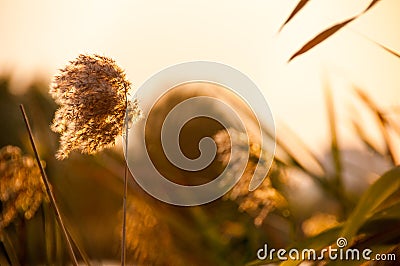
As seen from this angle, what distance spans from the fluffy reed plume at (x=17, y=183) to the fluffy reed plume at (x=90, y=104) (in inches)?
8.3

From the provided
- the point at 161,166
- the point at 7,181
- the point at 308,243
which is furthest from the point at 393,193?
the point at 161,166

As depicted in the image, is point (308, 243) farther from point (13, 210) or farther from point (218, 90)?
point (218, 90)

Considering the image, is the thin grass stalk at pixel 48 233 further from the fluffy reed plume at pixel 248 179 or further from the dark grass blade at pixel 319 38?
the dark grass blade at pixel 319 38

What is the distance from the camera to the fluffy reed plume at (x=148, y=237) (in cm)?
104

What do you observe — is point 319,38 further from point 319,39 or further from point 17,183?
point 17,183

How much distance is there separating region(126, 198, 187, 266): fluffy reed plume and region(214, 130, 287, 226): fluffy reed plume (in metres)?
0.14

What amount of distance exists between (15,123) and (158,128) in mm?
621

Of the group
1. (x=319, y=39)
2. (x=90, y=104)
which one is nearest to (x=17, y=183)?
(x=90, y=104)

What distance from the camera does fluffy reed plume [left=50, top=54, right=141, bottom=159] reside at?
21.9 inches

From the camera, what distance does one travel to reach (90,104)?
56 centimetres

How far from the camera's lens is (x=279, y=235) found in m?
1.11

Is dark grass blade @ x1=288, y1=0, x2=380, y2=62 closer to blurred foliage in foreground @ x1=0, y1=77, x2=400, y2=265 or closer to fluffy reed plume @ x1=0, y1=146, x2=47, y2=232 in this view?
blurred foliage in foreground @ x1=0, y1=77, x2=400, y2=265

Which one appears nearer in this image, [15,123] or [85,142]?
[85,142]

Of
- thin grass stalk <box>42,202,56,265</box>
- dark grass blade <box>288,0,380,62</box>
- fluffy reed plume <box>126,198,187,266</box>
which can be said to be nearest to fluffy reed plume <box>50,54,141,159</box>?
dark grass blade <box>288,0,380,62</box>
